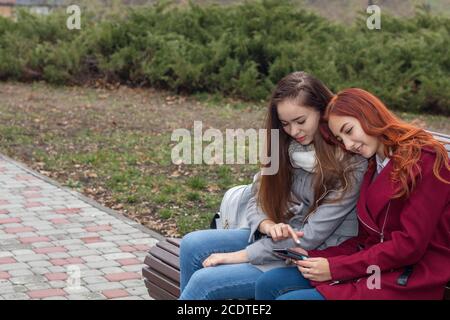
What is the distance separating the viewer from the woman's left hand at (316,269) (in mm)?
3168

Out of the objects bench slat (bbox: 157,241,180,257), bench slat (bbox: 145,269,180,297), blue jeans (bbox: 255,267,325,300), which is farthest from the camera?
bench slat (bbox: 157,241,180,257)

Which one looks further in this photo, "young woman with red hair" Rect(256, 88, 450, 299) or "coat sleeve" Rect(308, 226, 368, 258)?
"coat sleeve" Rect(308, 226, 368, 258)

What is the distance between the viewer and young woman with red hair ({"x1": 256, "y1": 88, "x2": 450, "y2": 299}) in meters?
2.98

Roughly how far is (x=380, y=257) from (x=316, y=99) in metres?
0.76

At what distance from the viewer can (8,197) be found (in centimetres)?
721

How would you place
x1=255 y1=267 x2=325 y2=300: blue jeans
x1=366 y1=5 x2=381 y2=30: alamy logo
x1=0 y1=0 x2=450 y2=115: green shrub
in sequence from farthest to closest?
x1=366 y1=5 x2=381 y2=30: alamy logo < x1=0 y1=0 x2=450 y2=115: green shrub < x1=255 y1=267 x2=325 y2=300: blue jeans

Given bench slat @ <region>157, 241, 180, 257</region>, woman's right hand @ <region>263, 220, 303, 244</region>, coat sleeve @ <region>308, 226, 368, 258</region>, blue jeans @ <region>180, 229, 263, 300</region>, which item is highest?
woman's right hand @ <region>263, 220, 303, 244</region>

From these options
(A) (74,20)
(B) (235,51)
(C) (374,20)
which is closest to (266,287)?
(B) (235,51)

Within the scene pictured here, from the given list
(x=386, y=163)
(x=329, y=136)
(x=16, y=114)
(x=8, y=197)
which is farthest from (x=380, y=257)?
(x=16, y=114)

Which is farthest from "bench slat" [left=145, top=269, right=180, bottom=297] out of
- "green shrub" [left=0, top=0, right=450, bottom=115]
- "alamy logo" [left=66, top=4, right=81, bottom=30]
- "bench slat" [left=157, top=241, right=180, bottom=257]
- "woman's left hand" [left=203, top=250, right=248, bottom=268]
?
"alamy logo" [left=66, top=4, right=81, bottom=30]

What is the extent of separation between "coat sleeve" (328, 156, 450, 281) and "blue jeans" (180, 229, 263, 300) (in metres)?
0.60

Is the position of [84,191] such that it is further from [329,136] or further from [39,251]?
[329,136]

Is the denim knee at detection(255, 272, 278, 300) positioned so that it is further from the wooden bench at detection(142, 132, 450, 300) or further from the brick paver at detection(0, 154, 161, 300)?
the brick paver at detection(0, 154, 161, 300)

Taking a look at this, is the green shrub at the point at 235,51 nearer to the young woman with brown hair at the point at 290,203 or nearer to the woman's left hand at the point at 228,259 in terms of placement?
the young woman with brown hair at the point at 290,203
